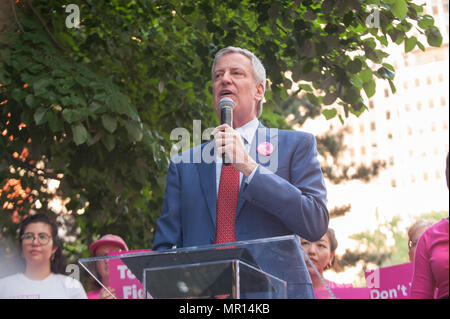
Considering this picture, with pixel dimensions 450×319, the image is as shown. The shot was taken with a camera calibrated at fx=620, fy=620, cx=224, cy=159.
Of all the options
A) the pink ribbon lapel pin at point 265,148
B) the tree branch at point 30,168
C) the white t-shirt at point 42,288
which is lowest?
the white t-shirt at point 42,288

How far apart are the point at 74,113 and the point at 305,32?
1857mm

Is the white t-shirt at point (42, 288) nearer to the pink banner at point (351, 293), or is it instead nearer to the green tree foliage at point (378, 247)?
the pink banner at point (351, 293)

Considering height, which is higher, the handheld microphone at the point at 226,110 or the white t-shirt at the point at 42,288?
the handheld microphone at the point at 226,110

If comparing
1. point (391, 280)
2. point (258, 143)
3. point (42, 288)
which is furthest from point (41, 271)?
point (391, 280)

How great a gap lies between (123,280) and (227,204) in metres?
0.57

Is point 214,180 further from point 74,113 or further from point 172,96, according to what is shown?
point 172,96

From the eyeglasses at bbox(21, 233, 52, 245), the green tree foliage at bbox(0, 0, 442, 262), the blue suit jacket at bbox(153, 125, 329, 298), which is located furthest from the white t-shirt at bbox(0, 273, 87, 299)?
the blue suit jacket at bbox(153, 125, 329, 298)

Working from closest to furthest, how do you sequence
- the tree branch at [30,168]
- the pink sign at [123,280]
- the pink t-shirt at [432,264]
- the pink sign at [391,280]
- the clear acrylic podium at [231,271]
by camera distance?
the clear acrylic podium at [231,271], the pink t-shirt at [432,264], the pink sign at [123,280], the pink sign at [391,280], the tree branch at [30,168]

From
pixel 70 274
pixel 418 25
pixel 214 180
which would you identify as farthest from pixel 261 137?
pixel 418 25

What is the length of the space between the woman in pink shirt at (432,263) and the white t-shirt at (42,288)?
2.30 m

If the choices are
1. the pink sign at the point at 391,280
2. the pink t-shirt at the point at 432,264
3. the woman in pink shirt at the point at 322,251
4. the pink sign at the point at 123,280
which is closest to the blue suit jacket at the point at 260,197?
the pink sign at the point at 123,280

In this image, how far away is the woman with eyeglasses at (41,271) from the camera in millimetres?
3936

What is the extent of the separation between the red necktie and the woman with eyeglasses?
5.11 feet

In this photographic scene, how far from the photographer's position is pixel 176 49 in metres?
6.58
